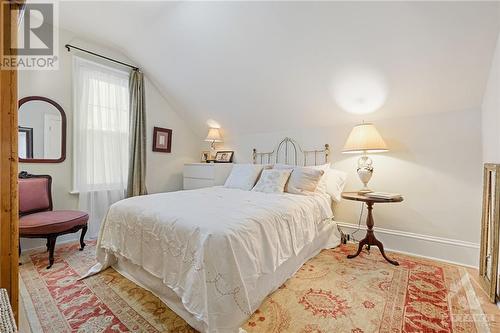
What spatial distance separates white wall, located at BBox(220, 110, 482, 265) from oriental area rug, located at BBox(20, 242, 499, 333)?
371 mm

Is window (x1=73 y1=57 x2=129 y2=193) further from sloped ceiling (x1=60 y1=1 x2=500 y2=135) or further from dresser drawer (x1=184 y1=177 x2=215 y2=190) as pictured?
dresser drawer (x1=184 y1=177 x2=215 y2=190)

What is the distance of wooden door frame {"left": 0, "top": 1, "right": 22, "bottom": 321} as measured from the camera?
1.20 metres

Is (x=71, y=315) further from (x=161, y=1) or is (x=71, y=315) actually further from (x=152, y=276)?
(x=161, y=1)

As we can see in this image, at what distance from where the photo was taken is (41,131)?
2.72 metres

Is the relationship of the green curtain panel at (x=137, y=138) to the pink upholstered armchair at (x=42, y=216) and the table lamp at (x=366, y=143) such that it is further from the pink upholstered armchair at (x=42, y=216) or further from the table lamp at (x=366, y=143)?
the table lamp at (x=366, y=143)

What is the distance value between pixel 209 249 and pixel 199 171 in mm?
2743

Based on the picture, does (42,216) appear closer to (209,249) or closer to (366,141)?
(209,249)

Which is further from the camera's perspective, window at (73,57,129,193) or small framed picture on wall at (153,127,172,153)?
small framed picture on wall at (153,127,172,153)

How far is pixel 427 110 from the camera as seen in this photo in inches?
97.3

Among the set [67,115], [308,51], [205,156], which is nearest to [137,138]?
[67,115]

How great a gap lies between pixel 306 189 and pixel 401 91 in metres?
1.44

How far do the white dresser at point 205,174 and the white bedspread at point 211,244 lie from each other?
1548 millimetres

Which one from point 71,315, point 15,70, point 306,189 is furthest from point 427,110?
point 71,315

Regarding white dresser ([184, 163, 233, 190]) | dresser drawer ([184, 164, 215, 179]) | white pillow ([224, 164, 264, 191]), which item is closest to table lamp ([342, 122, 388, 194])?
white pillow ([224, 164, 264, 191])
